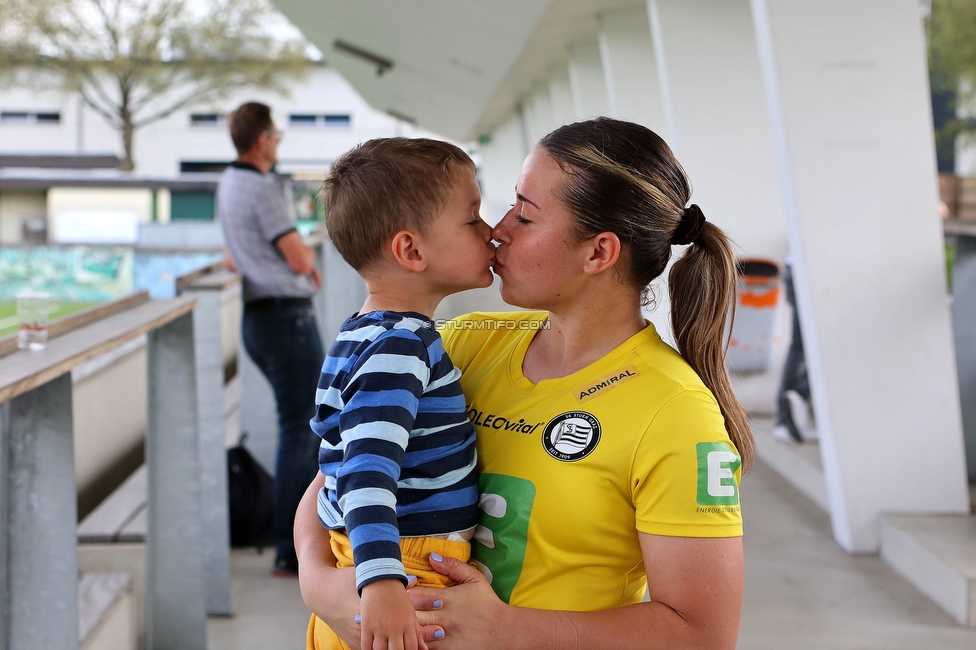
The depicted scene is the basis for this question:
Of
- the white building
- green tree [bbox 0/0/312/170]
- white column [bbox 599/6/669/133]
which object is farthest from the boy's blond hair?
the white building

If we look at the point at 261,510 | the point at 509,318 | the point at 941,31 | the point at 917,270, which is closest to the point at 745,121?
the point at 917,270

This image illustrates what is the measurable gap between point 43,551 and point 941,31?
27462mm

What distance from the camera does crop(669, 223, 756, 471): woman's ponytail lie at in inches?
55.1

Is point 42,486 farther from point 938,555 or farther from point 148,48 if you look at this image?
point 148,48

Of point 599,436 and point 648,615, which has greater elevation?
point 599,436

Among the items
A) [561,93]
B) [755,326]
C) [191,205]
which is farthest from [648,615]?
[191,205]

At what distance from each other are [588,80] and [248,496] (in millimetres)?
6273

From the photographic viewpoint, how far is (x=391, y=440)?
4.04ft

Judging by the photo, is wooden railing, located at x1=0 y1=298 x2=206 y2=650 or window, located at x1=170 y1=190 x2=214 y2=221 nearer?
wooden railing, located at x1=0 y1=298 x2=206 y2=650

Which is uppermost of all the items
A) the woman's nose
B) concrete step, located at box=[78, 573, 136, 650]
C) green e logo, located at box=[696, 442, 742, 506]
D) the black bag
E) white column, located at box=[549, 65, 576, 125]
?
white column, located at box=[549, 65, 576, 125]

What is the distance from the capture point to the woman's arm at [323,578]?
1.27 m

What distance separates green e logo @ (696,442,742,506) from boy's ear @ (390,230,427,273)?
0.50 metres

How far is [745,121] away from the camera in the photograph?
5.86 m

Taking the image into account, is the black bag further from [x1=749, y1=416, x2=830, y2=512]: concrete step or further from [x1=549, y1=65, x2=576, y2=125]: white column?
[x1=549, y1=65, x2=576, y2=125]: white column
